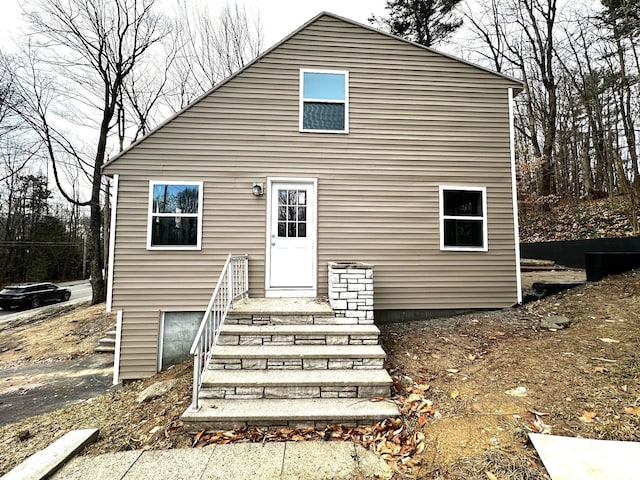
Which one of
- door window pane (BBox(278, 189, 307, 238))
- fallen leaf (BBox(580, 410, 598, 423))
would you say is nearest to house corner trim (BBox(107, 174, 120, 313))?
door window pane (BBox(278, 189, 307, 238))

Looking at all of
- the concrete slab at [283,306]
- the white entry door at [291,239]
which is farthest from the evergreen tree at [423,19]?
the concrete slab at [283,306]

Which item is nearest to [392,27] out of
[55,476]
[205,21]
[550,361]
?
[205,21]

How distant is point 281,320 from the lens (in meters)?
4.04

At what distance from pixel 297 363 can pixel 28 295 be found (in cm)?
2022

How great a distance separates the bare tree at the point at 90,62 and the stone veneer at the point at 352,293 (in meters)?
11.9

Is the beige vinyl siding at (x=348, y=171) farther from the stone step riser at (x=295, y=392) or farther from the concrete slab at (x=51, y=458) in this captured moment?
the concrete slab at (x=51, y=458)

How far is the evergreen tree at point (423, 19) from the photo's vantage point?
11656 mm

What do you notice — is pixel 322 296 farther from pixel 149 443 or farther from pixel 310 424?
pixel 149 443

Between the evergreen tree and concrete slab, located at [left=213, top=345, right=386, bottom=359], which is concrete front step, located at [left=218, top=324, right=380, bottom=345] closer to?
concrete slab, located at [left=213, top=345, right=386, bottom=359]

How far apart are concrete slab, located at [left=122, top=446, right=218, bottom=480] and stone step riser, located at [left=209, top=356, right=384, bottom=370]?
90 cm

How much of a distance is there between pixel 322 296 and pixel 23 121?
15.4 m

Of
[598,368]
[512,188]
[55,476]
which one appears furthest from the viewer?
[512,188]

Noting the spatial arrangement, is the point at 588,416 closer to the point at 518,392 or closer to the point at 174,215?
the point at 518,392

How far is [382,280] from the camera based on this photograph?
18.0 ft
